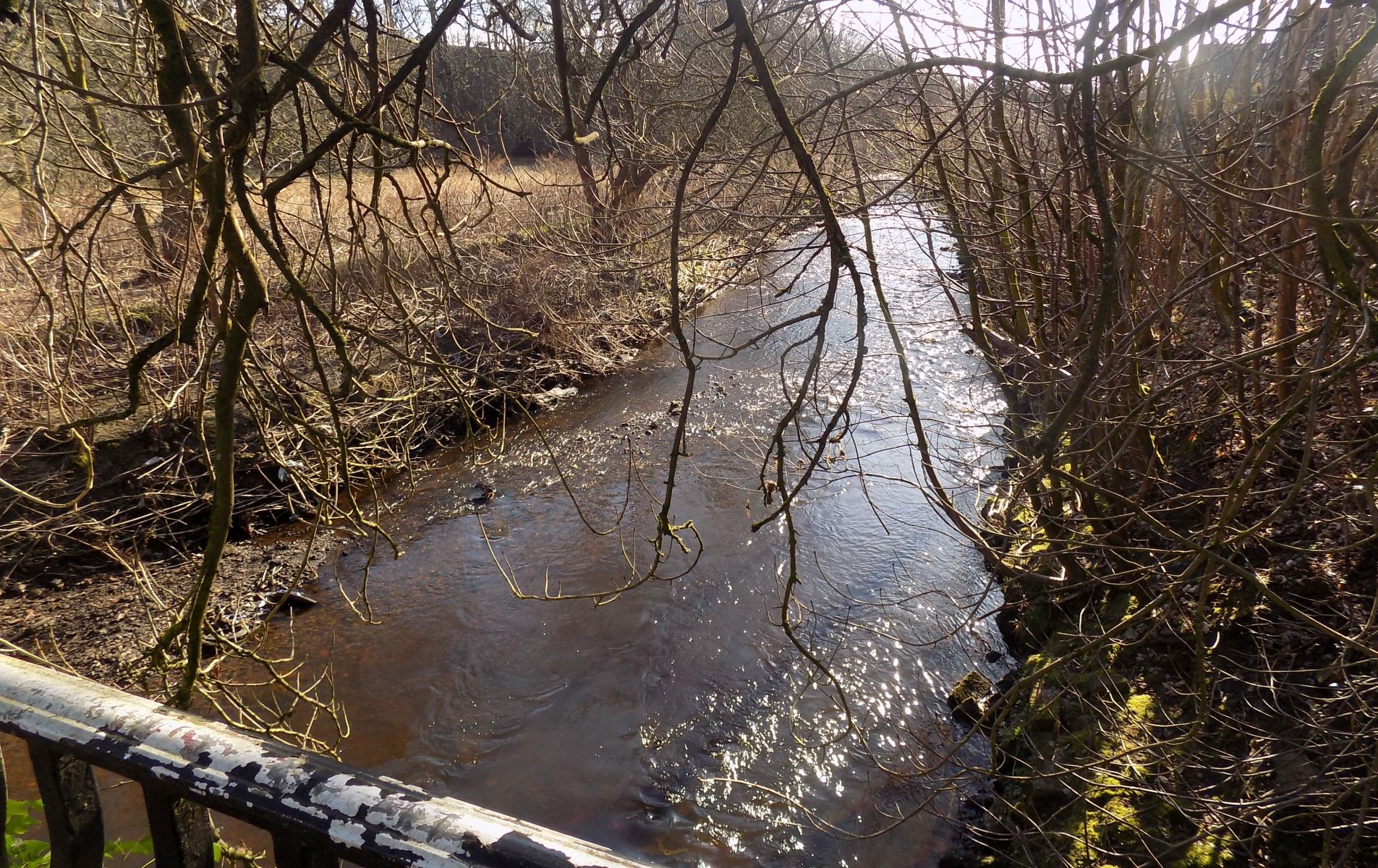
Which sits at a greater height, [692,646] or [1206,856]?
[1206,856]

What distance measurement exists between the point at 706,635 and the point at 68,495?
17.1ft

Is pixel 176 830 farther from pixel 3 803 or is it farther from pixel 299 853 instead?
pixel 3 803

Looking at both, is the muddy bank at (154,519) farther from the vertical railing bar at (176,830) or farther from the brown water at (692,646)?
the vertical railing bar at (176,830)

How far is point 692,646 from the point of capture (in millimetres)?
6641

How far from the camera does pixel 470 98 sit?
40.6 ft

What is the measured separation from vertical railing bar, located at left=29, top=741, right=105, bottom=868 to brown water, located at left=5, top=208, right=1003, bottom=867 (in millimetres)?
2879

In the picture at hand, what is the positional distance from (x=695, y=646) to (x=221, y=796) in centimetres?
586

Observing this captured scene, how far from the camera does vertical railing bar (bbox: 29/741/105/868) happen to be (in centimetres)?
109

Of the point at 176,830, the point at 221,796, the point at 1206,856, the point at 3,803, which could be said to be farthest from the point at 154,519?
the point at 1206,856

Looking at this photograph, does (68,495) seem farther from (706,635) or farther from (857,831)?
(857,831)

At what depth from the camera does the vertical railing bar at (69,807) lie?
1.09 m

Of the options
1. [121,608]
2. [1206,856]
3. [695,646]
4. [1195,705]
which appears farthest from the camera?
[121,608]

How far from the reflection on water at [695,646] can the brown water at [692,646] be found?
0.02m

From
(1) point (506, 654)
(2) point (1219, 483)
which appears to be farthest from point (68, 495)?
(2) point (1219, 483)
